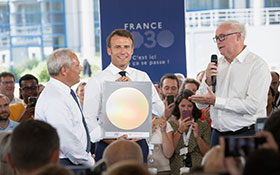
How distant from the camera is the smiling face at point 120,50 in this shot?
3.38 meters

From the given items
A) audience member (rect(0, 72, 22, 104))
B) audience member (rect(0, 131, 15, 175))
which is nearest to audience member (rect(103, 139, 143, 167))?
audience member (rect(0, 131, 15, 175))

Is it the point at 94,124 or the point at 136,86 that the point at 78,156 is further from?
the point at 136,86

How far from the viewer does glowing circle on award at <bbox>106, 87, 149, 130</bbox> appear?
2986mm

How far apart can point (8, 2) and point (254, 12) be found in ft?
21.3

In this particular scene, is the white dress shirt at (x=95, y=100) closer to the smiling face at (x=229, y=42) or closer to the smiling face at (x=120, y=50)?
the smiling face at (x=120, y=50)

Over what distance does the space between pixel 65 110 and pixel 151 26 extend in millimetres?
2187

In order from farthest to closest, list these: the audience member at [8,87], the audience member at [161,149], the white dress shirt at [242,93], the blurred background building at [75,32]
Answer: the blurred background building at [75,32]
the audience member at [8,87]
the audience member at [161,149]
the white dress shirt at [242,93]

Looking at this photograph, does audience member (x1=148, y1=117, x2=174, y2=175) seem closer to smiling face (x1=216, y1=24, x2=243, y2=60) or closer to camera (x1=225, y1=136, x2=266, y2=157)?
smiling face (x1=216, y1=24, x2=243, y2=60)

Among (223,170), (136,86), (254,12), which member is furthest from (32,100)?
(254,12)

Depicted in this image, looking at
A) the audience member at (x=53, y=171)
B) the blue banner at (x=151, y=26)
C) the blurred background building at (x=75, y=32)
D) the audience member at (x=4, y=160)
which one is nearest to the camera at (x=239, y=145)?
the audience member at (x=53, y=171)

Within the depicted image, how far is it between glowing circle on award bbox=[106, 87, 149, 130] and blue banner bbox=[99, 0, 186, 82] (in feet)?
6.77

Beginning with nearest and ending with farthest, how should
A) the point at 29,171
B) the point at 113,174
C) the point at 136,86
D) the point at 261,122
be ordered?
1. the point at 113,174
2. the point at 29,171
3. the point at 261,122
4. the point at 136,86

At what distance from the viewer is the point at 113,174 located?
1471 millimetres

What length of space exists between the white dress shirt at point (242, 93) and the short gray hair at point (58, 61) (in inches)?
46.5
